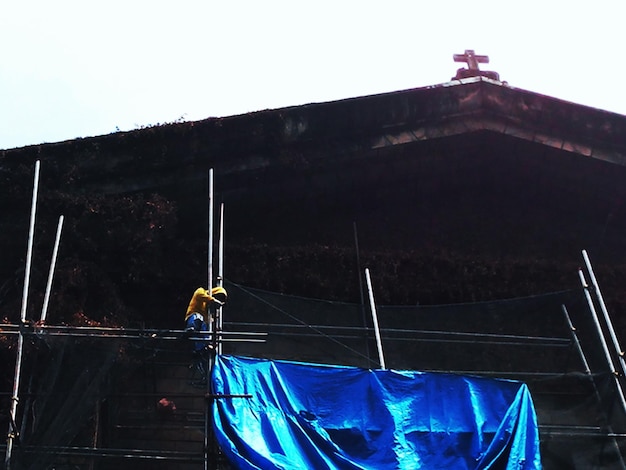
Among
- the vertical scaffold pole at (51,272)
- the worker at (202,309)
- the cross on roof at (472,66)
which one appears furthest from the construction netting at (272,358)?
the cross on roof at (472,66)

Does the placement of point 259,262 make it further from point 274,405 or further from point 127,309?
point 274,405

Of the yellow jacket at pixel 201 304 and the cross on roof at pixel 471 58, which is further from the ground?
the cross on roof at pixel 471 58

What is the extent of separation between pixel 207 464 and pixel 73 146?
Result: 4767 mm

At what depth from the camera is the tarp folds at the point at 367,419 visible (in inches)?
274

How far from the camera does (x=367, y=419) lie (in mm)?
7391

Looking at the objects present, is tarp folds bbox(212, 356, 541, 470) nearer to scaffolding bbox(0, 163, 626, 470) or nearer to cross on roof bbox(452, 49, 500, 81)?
scaffolding bbox(0, 163, 626, 470)

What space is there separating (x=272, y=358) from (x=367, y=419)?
2109 mm

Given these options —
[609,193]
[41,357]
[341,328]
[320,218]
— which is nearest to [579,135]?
[609,193]

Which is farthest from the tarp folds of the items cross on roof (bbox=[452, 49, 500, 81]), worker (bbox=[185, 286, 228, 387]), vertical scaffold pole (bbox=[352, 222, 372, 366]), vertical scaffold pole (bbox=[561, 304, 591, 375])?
cross on roof (bbox=[452, 49, 500, 81])

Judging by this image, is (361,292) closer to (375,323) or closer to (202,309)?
(375,323)

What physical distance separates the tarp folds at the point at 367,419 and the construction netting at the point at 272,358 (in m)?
0.30

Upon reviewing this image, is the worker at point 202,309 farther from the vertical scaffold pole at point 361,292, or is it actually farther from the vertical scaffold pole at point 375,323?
the vertical scaffold pole at point 361,292

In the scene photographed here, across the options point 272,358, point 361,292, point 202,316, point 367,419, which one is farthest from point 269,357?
point 367,419

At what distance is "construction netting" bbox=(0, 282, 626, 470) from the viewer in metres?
7.47
